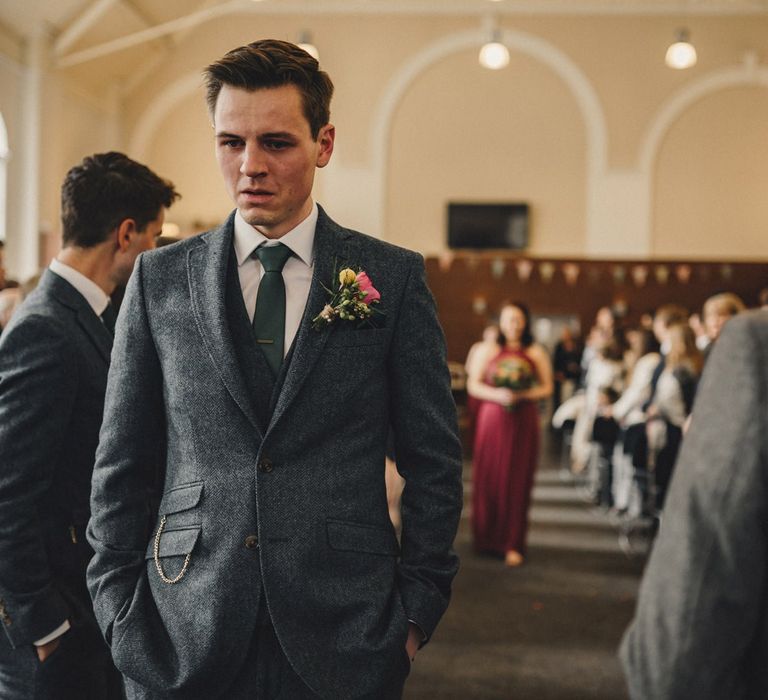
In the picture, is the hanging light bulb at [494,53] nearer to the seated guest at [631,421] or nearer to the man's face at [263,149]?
the seated guest at [631,421]

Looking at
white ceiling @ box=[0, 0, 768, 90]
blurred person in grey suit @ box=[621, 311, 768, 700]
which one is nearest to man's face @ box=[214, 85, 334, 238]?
blurred person in grey suit @ box=[621, 311, 768, 700]

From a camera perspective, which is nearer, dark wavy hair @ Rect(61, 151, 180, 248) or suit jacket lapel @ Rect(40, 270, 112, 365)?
suit jacket lapel @ Rect(40, 270, 112, 365)

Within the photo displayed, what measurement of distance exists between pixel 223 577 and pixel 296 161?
812 millimetres

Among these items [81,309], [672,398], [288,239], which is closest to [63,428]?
[81,309]

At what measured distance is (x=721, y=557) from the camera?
Answer: 1161mm

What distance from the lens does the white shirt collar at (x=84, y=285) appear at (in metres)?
2.32

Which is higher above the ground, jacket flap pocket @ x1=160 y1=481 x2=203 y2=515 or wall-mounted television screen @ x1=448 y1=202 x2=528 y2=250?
wall-mounted television screen @ x1=448 y1=202 x2=528 y2=250

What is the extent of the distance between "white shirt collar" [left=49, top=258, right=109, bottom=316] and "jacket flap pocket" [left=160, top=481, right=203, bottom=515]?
651mm

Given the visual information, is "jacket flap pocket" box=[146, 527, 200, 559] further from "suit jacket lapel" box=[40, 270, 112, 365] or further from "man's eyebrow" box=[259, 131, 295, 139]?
"man's eyebrow" box=[259, 131, 295, 139]

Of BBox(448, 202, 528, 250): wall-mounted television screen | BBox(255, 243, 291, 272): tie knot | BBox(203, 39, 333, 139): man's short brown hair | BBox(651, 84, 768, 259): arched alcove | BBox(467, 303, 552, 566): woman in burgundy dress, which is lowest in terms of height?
BBox(467, 303, 552, 566): woman in burgundy dress

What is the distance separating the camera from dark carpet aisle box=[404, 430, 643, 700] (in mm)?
4500

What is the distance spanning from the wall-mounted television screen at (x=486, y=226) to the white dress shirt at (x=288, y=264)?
529 inches

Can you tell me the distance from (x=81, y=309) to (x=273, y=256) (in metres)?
0.61

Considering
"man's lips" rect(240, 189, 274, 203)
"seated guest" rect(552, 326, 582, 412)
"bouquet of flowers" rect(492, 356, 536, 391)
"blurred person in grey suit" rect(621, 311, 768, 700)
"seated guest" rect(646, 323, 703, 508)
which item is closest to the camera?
"blurred person in grey suit" rect(621, 311, 768, 700)
